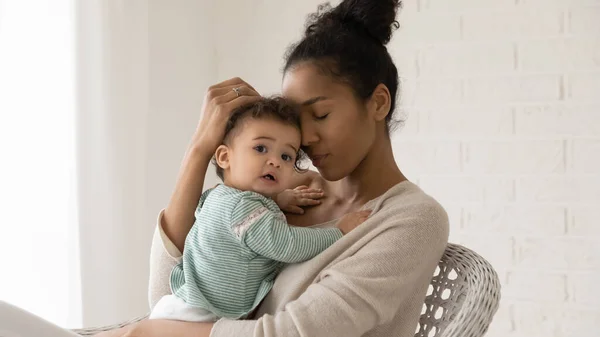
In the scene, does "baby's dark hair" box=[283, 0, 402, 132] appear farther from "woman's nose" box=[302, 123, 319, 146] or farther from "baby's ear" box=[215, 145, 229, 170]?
"baby's ear" box=[215, 145, 229, 170]

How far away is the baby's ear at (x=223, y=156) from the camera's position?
163 centimetres

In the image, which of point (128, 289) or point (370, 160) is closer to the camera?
point (370, 160)

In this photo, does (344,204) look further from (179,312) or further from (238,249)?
(179,312)

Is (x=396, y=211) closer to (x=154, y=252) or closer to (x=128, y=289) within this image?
(x=154, y=252)

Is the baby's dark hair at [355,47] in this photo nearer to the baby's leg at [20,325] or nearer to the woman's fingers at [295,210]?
the woman's fingers at [295,210]

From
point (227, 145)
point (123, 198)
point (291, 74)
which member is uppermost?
point (291, 74)

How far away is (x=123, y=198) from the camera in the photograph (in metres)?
2.68

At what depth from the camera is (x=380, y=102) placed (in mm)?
1666

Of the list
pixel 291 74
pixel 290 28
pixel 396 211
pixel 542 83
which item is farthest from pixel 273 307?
pixel 290 28

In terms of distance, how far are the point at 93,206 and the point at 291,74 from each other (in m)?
1.11

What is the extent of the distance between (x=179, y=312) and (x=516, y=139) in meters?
1.54

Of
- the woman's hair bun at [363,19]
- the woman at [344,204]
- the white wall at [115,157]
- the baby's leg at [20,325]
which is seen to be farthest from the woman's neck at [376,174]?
the white wall at [115,157]

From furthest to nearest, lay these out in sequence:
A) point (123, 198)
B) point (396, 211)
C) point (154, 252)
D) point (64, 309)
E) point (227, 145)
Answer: point (123, 198)
point (64, 309)
point (154, 252)
point (227, 145)
point (396, 211)

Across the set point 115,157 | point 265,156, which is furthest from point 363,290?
point 115,157
